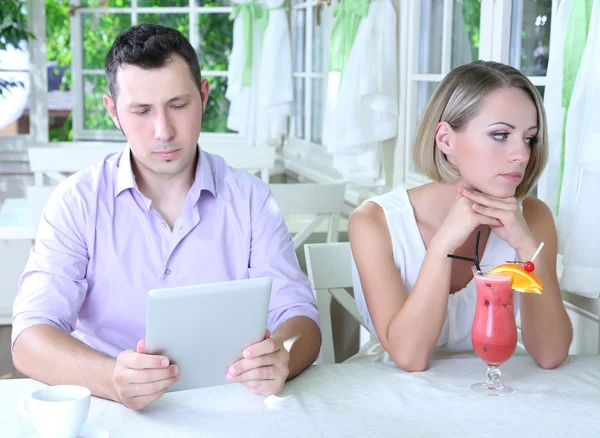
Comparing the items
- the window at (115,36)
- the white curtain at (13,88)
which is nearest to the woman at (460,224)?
the window at (115,36)

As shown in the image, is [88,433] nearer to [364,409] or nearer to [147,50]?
[364,409]

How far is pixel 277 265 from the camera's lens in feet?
5.31

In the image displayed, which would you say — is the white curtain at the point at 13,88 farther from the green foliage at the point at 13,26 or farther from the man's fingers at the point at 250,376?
the man's fingers at the point at 250,376

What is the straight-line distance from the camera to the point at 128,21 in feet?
17.2

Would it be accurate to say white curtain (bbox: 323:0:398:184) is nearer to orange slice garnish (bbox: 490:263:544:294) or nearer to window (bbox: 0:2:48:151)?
orange slice garnish (bbox: 490:263:544:294)

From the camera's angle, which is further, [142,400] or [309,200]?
[309,200]

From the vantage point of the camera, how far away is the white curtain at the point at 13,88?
5.05 metres

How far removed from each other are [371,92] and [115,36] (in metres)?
2.71

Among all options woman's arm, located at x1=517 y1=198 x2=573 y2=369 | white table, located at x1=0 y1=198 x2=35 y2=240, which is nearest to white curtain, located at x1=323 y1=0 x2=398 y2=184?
white table, located at x1=0 y1=198 x2=35 y2=240

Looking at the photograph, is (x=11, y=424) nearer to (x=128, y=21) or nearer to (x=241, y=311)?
(x=241, y=311)

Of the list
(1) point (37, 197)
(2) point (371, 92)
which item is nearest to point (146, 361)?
(1) point (37, 197)

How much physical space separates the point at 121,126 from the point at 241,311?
0.59 m

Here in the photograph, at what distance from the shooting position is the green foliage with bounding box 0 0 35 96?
191 inches

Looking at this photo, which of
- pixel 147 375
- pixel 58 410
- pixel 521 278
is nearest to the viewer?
pixel 58 410
